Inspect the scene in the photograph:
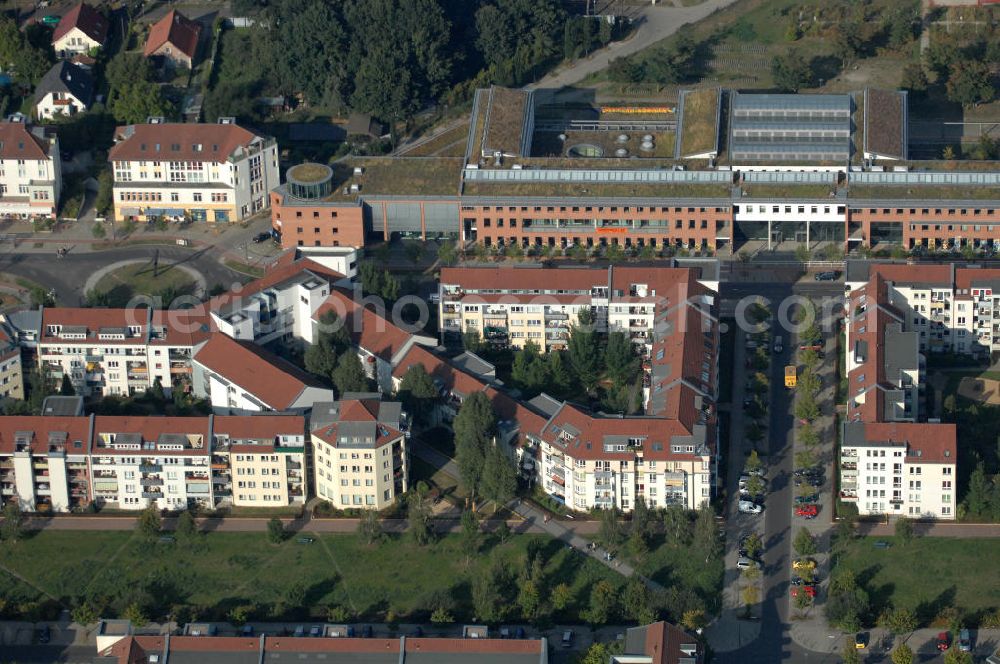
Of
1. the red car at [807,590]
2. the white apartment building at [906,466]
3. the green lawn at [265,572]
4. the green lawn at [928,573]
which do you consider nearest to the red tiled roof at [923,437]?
the white apartment building at [906,466]

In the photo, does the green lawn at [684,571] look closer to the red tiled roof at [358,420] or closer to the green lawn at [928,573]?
the green lawn at [928,573]

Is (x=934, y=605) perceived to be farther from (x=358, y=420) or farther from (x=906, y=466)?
(x=358, y=420)

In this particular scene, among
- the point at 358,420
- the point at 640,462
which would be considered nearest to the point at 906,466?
the point at 640,462

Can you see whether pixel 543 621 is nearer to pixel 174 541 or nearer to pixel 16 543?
pixel 174 541

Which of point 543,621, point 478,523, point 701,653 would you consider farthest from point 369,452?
point 701,653

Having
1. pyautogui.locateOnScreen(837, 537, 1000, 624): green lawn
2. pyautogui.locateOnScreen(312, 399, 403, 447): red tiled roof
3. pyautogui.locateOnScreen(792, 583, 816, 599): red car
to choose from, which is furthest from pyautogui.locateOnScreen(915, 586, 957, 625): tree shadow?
pyautogui.locateOnScreen(312, 399, 403, 447): red tiled roof

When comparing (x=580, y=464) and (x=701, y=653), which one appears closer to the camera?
(x=701, y=653)
